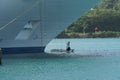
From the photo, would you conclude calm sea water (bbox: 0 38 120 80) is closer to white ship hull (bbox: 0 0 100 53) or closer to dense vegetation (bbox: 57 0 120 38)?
white ship hull (bbox: 0 0 100 53)

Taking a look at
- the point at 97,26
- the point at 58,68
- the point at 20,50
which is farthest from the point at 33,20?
the point at 97,26

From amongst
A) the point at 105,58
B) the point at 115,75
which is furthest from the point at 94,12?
the point at 115,75

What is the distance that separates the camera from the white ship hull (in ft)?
115

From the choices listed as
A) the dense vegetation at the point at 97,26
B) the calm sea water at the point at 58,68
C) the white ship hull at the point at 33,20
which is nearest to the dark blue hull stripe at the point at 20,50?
the white ship hull at the point at 33,20

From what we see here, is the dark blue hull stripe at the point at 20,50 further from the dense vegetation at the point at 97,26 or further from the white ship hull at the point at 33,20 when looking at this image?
the dense vegetation at the point at 97,26

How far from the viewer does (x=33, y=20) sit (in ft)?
119

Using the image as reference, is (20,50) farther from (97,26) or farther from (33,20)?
(97,26)

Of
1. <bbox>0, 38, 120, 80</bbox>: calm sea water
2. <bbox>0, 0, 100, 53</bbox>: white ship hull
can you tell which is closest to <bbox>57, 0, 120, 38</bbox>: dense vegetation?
<bbox>0, 0, 100, 53</bbox>: white ship hull

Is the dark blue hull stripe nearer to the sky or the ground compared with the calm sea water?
nearer to the sky

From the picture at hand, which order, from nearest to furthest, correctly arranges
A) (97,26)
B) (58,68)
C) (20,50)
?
(58,68) → (20,50) → (97,26)

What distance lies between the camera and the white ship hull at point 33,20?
1385 inches

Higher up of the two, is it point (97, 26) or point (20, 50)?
point (20, 50)

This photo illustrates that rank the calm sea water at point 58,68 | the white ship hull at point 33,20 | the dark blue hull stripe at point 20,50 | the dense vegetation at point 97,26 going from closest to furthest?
1. the calm sea water at point 58,68
2. the white ship hull at point 33,20
3. the dark blue hull stripe at point 20,50
4. the dense vegetation at point 97,26

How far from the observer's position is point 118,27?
3812 inches
